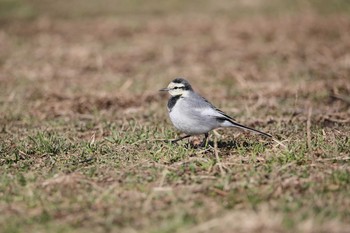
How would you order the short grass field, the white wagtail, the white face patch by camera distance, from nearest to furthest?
the short grass field → the white wagtail → the white face patch

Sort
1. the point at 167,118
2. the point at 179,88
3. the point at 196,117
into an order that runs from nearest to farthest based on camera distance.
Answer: the point at 196,117, the point at 179,88, the point at 167,118

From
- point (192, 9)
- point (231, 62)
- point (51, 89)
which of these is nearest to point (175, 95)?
point (51, 89)

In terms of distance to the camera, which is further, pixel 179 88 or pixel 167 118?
pixel 167 118

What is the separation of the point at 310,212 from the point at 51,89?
6.76m

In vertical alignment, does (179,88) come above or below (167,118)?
above

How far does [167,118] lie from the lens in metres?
8.36

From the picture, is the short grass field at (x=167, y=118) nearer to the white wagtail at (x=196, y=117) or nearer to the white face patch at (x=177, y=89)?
the white wagtail at (x=196, y=117)

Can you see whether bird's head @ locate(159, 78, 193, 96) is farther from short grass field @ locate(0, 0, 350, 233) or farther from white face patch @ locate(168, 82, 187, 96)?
short grass field @ locate(0, 0, 350, 233)

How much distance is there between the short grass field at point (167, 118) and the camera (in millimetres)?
4645

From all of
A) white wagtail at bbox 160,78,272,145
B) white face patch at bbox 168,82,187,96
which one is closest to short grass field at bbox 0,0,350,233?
white wagtail at bbox 160,78,272,145

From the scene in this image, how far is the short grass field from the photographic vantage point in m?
4.64

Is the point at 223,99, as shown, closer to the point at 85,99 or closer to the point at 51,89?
the point at 85,99

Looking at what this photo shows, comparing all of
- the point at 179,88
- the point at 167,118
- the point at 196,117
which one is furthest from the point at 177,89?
the point at 167,118

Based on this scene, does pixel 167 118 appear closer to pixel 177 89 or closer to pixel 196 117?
pixel 177 89
